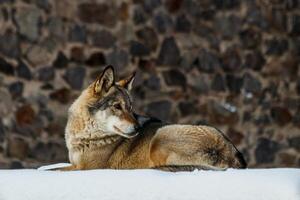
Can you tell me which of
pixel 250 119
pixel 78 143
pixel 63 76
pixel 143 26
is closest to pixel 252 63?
pixel 250 119

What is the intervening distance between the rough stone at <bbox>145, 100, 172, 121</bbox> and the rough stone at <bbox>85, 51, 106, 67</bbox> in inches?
30.5

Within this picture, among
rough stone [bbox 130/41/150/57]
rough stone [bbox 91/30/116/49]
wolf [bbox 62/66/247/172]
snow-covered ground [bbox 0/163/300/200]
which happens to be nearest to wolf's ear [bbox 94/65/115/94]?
wolf [bbox 62/66/247/172]

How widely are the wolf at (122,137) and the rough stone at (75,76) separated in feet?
11.1

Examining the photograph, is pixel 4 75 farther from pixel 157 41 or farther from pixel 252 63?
pixel 252 63

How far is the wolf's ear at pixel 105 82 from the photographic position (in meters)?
6.75

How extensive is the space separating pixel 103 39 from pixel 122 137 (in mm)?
3751

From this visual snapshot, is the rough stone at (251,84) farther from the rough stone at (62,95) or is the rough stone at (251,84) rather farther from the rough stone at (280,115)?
the rough stone at (62,95)

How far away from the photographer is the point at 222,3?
444 inches

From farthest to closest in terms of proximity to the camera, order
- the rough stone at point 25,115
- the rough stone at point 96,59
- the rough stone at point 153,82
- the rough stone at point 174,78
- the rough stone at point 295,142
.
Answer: the rough stone at point 295,142
the rough stone at point 174,78
the rough stone at point 153,82
the rough stone at point 96,59
the rough stone at point 25,115

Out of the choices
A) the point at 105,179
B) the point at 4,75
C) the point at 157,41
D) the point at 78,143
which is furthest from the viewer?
the point at 157,41

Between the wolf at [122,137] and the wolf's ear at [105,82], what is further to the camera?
the wolf's ear at [105,82]

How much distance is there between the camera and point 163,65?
1094 cm

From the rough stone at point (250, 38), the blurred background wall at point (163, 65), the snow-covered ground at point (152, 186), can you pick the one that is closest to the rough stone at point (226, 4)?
the blurred background wall at point (163, 65)

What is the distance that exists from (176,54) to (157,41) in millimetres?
290
